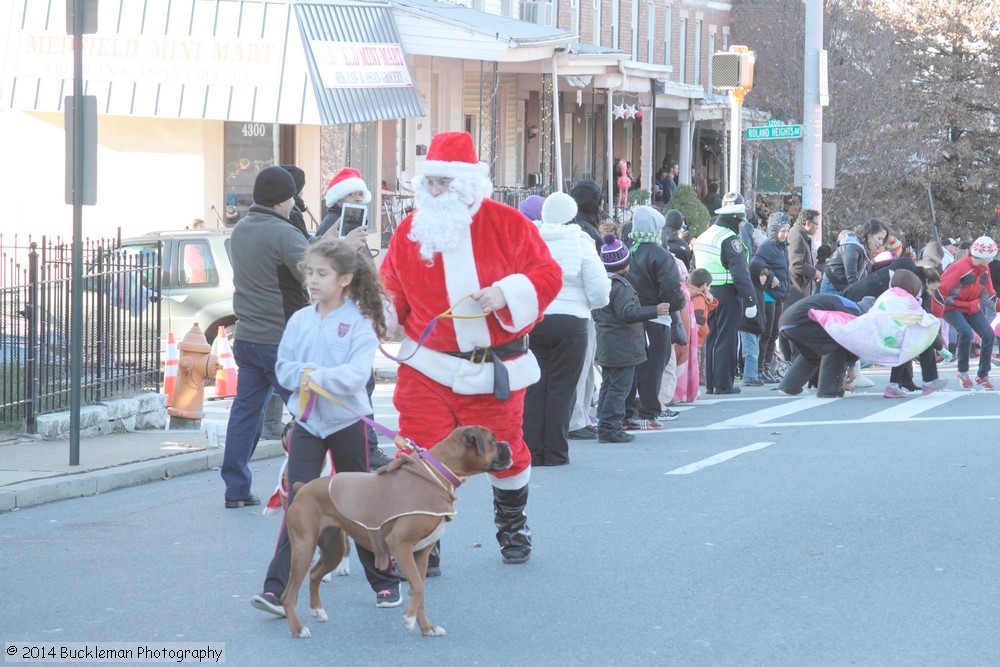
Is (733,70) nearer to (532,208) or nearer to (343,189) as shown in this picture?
(532,208)

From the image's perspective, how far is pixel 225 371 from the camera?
47.4 feet

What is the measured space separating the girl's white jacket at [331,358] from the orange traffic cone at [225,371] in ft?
27.0

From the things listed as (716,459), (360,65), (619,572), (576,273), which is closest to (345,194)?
(576,273)

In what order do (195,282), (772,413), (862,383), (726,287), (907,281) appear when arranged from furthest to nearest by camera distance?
(862,383) < (726,287) < (195,282) < (907,281) < (772,413)

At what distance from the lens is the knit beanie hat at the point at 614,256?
1186 cm

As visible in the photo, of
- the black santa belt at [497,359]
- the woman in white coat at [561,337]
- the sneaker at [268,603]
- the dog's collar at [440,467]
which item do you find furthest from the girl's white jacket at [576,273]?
the sneaker at [268,603]

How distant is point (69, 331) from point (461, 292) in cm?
572

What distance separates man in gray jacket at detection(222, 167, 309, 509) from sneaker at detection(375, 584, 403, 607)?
93.8 inches

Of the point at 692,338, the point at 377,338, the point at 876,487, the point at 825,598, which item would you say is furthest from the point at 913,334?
the point at 377,338

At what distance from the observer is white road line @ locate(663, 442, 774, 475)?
1024 centimetres

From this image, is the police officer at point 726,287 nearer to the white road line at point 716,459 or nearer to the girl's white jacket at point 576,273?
the white road line at point 716,459

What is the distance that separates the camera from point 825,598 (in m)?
6.54

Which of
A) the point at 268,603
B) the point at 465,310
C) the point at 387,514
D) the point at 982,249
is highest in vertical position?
the point at 982,249

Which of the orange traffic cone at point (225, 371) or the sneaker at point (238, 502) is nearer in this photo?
the sneaker at point (238, 502)
